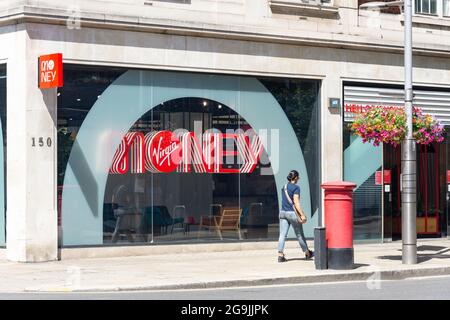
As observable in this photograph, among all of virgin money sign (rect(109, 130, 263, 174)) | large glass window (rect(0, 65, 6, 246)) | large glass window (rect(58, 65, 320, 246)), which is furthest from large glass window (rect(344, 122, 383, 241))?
large glass window (rect(0, 65, 6, 246))

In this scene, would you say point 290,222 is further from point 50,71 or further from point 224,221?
point 50,71

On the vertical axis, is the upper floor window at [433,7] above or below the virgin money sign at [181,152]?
above

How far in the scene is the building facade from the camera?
790 inches

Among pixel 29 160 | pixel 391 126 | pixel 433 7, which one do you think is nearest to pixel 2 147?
pixel 29 160

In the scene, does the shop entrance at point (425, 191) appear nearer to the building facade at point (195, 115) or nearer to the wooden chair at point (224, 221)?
the building facade at point (195, 115)

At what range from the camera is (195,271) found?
1795cm

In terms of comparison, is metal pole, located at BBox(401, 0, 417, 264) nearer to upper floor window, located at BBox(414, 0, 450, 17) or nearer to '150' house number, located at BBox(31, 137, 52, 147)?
upper floor window, located at BBox(414, 0, 450, 17)

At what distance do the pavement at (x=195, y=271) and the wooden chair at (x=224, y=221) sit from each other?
626 mm

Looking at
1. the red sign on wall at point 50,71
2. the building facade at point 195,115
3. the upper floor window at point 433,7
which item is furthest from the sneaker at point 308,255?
the upper floor window at point 433,7

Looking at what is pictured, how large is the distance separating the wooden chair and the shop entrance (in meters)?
4.48

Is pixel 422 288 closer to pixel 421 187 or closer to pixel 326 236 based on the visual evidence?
pixel 326 236

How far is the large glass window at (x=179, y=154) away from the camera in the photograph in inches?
813

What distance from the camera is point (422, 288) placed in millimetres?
15805

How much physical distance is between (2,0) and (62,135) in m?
3.05
